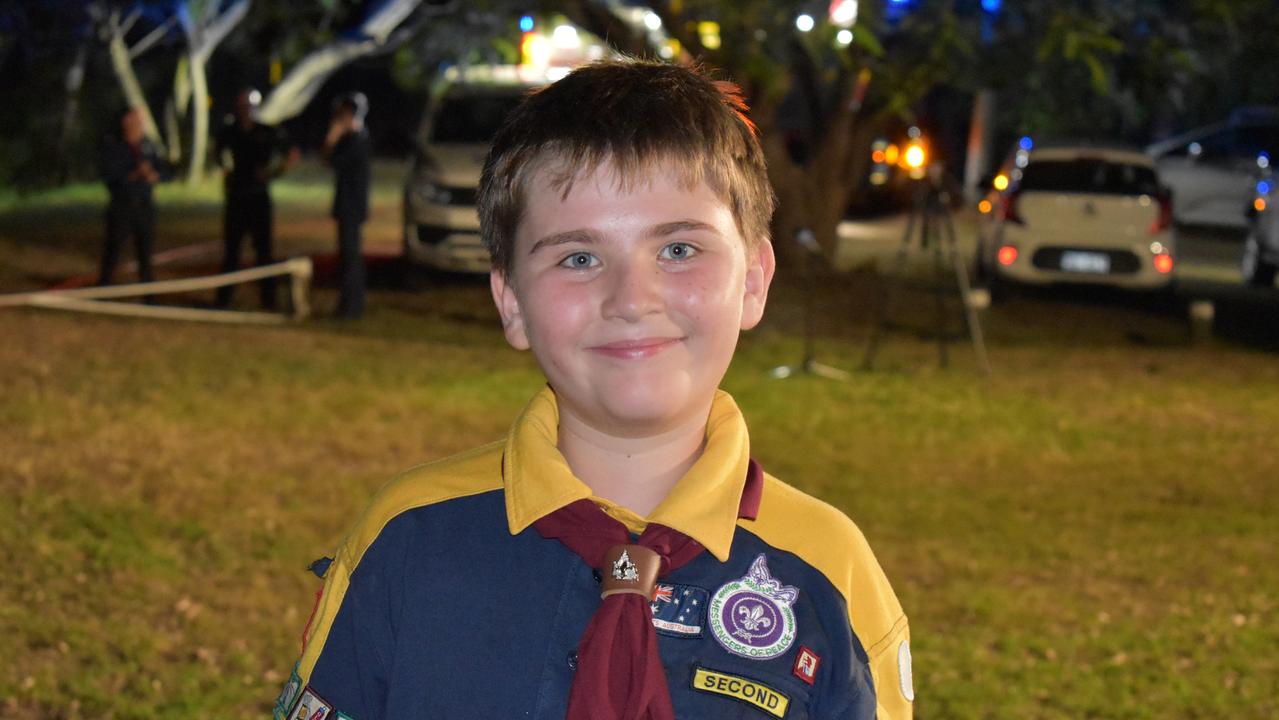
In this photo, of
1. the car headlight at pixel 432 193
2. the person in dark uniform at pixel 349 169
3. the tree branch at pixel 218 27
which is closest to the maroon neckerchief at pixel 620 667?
the person in dark uniform at pixel 349 169

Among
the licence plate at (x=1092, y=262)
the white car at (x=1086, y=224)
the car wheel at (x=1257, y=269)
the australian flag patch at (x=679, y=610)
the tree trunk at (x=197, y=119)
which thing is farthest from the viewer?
the tree trunk at (x=197, y=119)

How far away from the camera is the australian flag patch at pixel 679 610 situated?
2076 millimetres

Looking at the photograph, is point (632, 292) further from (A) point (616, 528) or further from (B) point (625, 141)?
(A) point (616, 528)

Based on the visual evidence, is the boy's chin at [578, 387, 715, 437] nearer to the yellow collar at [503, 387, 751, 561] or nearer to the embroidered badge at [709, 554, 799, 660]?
the yellow collar at [503, 387, 751, 561]

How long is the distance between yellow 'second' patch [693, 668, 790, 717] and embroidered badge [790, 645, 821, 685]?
4cm

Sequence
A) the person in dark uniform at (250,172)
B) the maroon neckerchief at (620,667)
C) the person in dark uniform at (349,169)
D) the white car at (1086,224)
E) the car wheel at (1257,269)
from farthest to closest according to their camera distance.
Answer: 1. the car wheel at (1257,269)
2. the white car at (1086,224)
3. the person in dark uniform at (250,172)
4. the person in dark uniform at (349,169)
5. the maroon neckerchief at (620,667)

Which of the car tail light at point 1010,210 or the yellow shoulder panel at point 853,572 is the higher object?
the yellow shoulder panel at point 853,572

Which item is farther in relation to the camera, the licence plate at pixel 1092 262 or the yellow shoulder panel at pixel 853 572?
the licence plate at pixel 1092 262

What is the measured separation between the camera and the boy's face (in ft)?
6.91

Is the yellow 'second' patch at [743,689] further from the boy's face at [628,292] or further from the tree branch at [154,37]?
the tree branch at [154,37]

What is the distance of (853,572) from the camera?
7.07 feet

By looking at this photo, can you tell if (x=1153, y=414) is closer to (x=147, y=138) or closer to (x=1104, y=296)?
(x=1104, y=296)

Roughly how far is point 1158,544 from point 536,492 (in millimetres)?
6124

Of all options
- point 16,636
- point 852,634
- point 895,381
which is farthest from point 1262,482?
point 852,634
